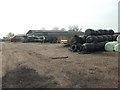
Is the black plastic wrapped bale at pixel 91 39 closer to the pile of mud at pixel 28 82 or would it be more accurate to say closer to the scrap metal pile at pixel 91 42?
the scrap metal pile at pixel 91 42

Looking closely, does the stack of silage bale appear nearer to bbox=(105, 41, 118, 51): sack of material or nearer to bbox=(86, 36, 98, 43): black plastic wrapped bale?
bbox=(105, 41, 118, 51): sack of material

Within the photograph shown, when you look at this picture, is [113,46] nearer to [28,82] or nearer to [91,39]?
[91,39]

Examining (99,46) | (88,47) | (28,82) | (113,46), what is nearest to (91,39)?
(99,46)

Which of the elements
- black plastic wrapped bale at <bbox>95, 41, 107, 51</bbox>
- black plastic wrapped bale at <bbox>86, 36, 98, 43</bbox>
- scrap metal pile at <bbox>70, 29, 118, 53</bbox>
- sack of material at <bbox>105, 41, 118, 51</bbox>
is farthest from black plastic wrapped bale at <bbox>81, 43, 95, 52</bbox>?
sack of material at <bbox>105, 41, 118, 51</bbox>

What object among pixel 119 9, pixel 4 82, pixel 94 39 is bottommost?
pixel 4 82

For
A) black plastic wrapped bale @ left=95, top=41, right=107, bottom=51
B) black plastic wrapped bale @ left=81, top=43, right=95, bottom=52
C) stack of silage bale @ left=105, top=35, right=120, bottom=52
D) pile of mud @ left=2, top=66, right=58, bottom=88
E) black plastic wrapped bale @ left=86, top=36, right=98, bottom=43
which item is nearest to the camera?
pile of mud @ left=2, top=66, right=58, bottom=88

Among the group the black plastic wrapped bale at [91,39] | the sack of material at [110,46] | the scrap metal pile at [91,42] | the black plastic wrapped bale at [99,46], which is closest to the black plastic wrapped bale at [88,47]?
the scrap metal pile at [91,42]

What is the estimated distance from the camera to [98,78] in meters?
6.97

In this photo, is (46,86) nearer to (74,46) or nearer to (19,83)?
(19,83)

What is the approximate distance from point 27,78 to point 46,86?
1.45 meters

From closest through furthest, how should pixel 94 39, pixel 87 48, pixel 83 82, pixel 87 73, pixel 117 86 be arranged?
1. pixel 117 86
2. pixel 83 82
3. pixel 87 73
4. pixel 87 48
5. pixel 94 39

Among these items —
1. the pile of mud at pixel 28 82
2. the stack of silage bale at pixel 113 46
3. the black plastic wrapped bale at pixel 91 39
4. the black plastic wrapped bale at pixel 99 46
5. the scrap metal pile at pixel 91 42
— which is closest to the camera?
the pile of mud at pixel 28 82

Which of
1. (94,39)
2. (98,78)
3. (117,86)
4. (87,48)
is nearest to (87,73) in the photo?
(98,78)

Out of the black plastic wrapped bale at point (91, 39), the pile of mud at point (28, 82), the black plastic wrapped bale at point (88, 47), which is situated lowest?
the pile of mud at point (28, 82)
